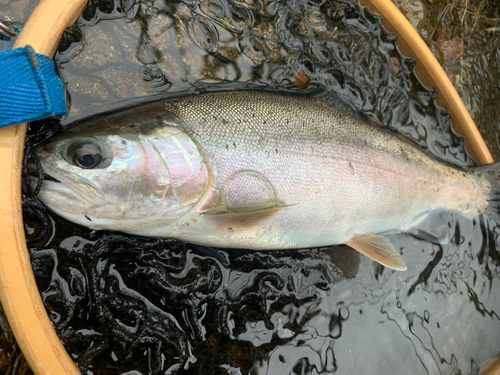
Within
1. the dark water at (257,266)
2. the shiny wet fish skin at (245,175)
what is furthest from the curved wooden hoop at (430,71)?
the shiny wet fish skin at (245,175)

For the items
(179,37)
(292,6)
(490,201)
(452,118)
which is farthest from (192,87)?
(490,201)

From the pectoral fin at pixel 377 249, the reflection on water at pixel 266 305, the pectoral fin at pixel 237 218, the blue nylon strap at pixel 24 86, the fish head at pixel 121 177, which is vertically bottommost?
the reflection on water at pixel 266 305

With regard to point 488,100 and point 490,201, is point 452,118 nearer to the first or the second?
point 490,201

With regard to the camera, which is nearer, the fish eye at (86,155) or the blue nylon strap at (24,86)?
the blue nylon strap at (24,86)

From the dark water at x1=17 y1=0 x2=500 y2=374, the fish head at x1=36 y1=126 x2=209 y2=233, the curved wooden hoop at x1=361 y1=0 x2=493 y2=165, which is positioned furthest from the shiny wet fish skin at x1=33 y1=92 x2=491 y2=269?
the curved wooden hoop at x1=361 y1=0 x2=493 y2=165

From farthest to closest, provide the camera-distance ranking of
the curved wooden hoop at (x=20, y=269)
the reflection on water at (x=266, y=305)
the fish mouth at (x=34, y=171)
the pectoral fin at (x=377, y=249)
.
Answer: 1. the pectoral fin at (x=377, y=249)
2. the reflection on water at (x=266, y=305)
3. the fish mouth at (x=34, y=171)
4. the curved wooden hoop at (x=20, y=269)

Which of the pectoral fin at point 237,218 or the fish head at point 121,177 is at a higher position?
the fish head at point 121,177

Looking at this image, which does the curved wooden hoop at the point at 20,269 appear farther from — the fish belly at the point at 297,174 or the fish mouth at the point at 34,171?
the fish belly at the point at 297,174
